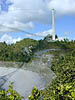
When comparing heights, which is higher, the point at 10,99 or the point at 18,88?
the point at 18,88

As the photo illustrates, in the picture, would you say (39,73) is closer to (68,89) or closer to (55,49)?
(55,49)

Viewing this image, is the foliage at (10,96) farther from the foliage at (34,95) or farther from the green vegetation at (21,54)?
the green vegetation at (21,54)

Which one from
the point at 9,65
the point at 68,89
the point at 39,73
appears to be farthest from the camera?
the point at 9,65

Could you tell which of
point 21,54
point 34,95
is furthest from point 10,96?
point 21,54

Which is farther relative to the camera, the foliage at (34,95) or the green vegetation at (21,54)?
the green vegetation at (21,54)

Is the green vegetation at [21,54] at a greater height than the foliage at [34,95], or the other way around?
the green vegetation at [21,54]

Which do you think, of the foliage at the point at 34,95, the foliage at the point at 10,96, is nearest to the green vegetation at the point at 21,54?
the foliage at the point at 10,96

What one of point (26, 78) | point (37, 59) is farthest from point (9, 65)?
point (26, 78)

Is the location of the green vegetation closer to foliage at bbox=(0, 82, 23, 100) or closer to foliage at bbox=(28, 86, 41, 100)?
foliage at bbox=(0, 82, 23, 100)

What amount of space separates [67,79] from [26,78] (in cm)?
124

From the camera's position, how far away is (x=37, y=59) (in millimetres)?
6598

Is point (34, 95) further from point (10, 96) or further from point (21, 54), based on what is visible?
point (21, 54)

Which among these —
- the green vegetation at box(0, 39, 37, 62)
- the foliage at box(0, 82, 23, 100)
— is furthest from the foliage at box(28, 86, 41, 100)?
the green vegetation at box(0, 39, 37, 62)

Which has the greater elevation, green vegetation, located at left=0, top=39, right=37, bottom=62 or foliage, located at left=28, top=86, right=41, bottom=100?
green vegetation, located at left=0, top=39, right=37, bottom=62
